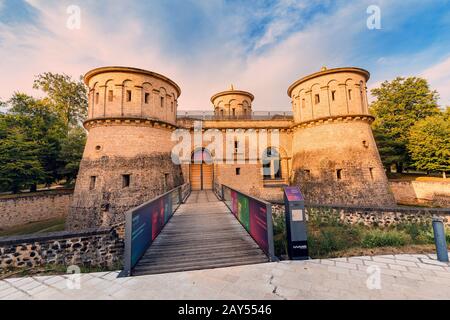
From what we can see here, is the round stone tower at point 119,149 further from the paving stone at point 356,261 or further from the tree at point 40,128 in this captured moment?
the paving stone at point 356,261

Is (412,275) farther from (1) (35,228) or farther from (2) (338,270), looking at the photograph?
(1) (35,228)

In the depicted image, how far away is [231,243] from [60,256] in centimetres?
Answer: 508

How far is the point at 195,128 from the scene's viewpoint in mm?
17453

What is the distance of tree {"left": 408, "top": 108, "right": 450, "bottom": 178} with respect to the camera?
652 inches

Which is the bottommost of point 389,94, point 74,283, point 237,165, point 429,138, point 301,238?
point 74,283

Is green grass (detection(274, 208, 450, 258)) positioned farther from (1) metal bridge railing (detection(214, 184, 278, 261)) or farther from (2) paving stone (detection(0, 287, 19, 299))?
(2) paving stone (detection(0, 287, 19, 299))

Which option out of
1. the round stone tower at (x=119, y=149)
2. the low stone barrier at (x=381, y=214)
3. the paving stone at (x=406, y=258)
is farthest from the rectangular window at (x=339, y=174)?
the round stone tower at (x=119, y=149)

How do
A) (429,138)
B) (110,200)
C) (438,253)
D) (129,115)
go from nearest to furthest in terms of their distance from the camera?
(438,253) → (110,200) → (129,115) → (429,138)

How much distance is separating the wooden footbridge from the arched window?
11.6 meters

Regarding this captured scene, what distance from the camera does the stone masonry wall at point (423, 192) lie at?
15.9 meters

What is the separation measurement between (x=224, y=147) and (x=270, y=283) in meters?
14.6

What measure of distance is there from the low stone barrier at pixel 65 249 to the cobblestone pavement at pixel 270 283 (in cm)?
93

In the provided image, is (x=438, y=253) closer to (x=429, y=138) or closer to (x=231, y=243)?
(x=231, y=243)
